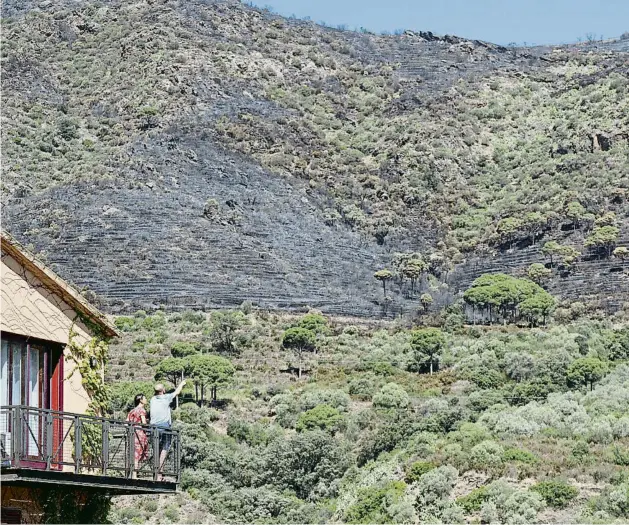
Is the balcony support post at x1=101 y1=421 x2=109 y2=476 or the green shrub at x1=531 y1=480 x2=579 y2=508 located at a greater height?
the green shrub at x1=531 y1=480 x2=579 y2=508

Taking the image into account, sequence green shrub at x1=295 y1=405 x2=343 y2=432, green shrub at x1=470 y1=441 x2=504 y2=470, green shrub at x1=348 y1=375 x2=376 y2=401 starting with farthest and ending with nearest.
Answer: green shrub at x1=348 y1=375 x2=376 y2=401
green shrub at x1=295 y1=405 x2=343 y2=432
green shrub at x1=470 y1=441 x2=504 y2=470

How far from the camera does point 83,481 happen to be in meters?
15.3

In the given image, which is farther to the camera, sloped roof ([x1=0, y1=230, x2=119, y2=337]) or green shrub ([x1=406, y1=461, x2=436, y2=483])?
green shrub ([x1=406, y1=461, x2=436, y2=483])

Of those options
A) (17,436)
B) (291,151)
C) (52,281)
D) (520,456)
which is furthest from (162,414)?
(291,151)

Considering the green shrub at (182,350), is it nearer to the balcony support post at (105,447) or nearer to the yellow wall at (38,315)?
the yellow wall at (38,315)

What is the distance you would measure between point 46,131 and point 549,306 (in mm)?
36421

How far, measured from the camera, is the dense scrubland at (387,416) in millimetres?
43656

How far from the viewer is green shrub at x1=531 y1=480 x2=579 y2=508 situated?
135 feet

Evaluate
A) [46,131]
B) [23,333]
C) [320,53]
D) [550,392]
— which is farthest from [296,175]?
[23,333]

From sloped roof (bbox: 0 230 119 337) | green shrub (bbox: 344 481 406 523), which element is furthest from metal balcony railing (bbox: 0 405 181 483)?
green shrub (bbox: 344 481 406 523)

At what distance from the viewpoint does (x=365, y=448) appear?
52.5 meters

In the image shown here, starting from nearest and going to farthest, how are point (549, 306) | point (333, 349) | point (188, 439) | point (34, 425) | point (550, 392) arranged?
point (34, 425)
point (188, 439)
point (550, 392)
point (333, 349)
point (549, 306)

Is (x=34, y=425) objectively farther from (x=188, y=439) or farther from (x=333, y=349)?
(x=333, y=349)

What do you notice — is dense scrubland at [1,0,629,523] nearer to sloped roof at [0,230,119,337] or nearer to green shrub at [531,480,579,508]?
green shrub at [531,480,579,508]
